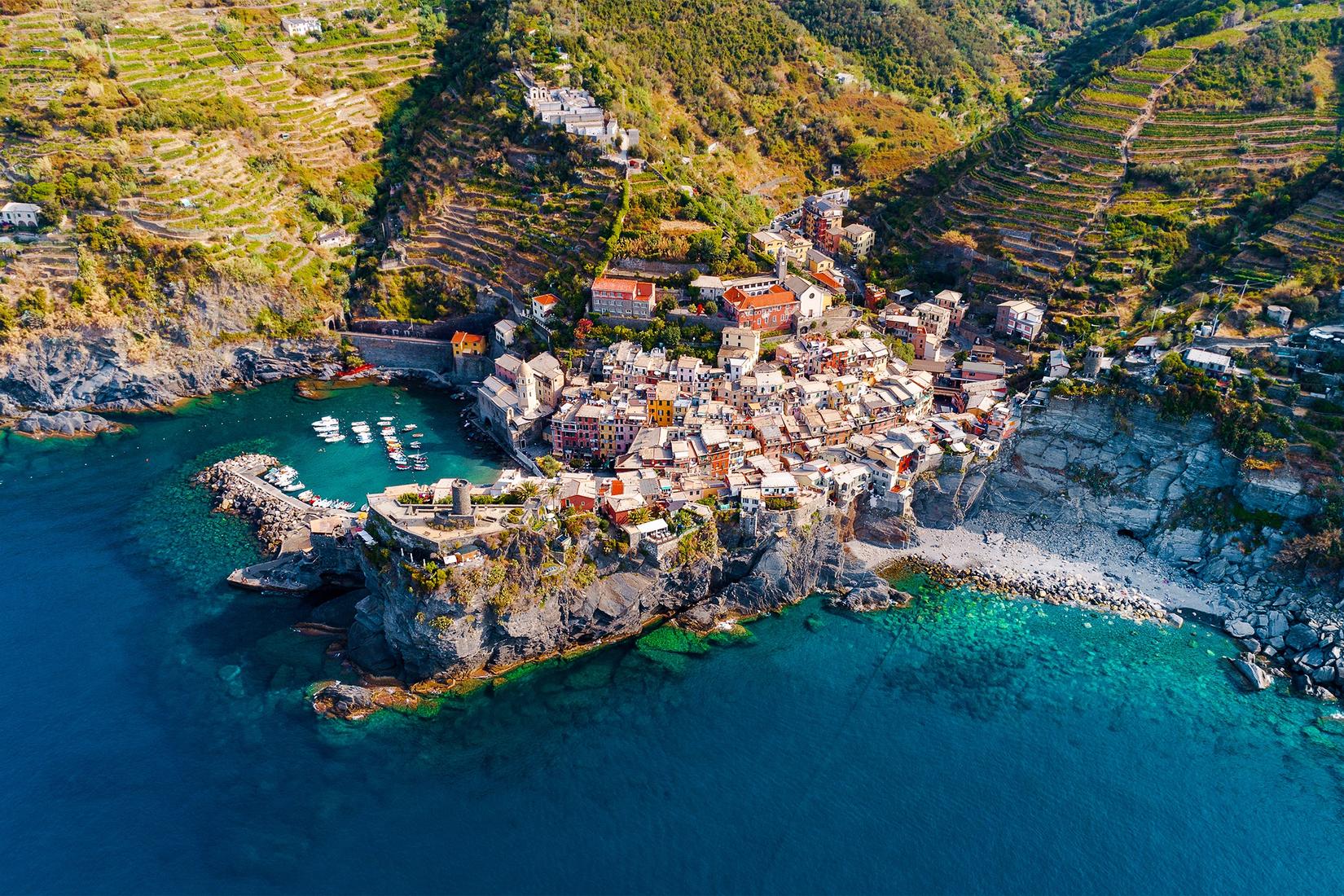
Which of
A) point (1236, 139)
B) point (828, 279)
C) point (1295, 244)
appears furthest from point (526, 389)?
point (1236, 139)

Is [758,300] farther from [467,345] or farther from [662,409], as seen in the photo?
[467,345]

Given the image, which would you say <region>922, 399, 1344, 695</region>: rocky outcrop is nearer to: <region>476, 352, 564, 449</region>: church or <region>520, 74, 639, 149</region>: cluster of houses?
<region>476, 352, 564, 449</region>: church

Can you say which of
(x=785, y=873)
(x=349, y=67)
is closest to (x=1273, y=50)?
(x=785, y=873)

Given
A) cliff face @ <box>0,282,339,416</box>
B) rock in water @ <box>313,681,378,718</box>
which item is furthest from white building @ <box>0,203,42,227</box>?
rock in water @ <box>313,681,378,718</box>

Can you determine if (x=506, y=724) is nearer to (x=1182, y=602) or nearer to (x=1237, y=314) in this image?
(x=1182, y=602)

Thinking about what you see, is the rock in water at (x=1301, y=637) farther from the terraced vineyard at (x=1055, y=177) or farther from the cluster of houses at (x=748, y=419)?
the terraced vineyard at (x=1055, y=177)

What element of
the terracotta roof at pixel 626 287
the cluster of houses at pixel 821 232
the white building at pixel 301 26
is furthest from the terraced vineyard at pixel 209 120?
the cluster of houses at pixel 821 232
